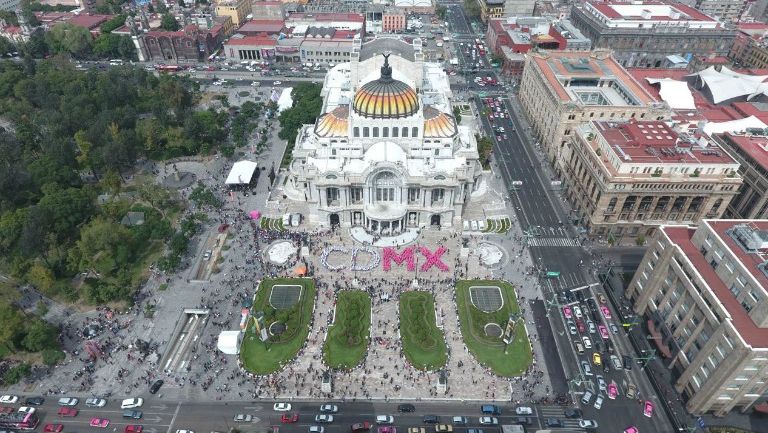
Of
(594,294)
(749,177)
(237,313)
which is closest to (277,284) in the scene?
(237,313)

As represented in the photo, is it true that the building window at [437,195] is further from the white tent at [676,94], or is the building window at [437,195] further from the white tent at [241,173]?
the white tent at [676,94]

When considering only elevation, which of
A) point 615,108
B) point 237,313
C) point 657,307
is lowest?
point 237,313

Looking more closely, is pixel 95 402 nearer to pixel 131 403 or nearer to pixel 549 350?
pixel 131 403

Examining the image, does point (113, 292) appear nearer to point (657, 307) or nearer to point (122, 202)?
point (122, 202)

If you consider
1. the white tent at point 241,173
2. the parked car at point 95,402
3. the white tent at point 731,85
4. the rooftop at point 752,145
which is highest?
the rooftop at point 752,145

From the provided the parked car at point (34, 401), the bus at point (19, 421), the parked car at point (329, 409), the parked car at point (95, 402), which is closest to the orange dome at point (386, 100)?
the parked car at point (329, 409)
